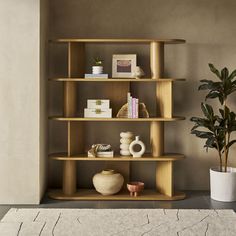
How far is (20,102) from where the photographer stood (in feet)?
14.9

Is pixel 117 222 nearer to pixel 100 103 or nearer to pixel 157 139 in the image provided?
pixel 157 139

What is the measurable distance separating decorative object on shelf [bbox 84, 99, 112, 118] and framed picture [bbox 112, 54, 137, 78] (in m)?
0.31

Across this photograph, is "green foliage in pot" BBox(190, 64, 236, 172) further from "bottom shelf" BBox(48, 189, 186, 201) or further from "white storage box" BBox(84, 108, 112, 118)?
"white storage box" BBox(84, 108, 112, 118)

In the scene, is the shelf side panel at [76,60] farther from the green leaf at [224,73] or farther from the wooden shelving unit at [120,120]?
the green leaf at [224,73]

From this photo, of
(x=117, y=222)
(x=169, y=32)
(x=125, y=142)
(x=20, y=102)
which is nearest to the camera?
(x=117, y=222)

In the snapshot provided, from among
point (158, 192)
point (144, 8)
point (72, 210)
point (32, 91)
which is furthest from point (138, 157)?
point (144, 8)

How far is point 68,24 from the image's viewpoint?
202 inches

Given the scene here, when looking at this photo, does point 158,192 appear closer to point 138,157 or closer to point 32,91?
point 138,157

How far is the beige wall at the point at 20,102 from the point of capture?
14.7ft

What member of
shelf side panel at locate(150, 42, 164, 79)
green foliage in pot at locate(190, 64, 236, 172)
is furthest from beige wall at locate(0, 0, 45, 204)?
green foliage in pot at locate(190, 64, 236, 172)

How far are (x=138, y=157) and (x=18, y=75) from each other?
1.34 m

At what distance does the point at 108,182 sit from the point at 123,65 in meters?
1.14

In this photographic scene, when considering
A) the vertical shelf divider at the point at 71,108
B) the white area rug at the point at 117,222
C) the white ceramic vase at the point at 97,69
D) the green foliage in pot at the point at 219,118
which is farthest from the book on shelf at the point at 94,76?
the white area rug at the point at 117,222

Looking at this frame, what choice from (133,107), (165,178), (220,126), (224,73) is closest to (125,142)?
(133,107)
